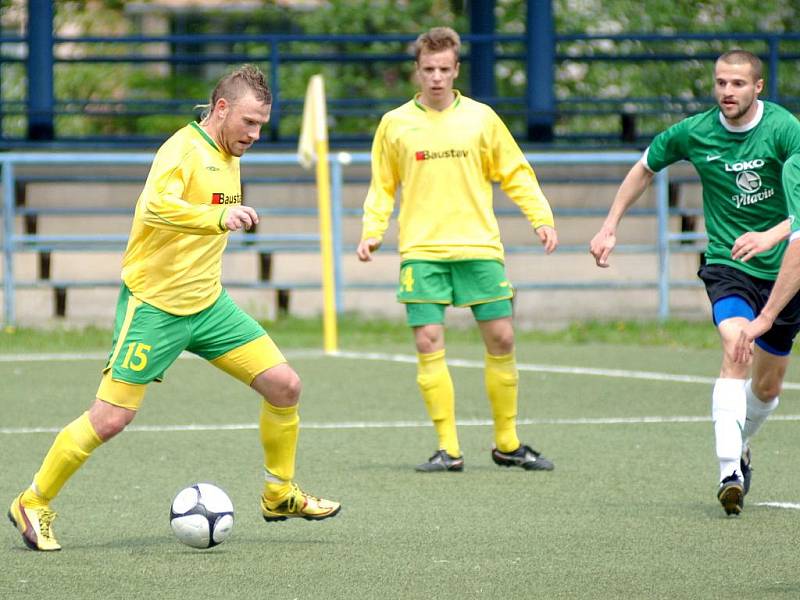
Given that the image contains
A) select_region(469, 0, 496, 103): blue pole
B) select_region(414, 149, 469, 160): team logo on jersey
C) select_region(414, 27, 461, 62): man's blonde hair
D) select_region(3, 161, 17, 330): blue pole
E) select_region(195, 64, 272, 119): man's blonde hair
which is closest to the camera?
select_region(195, 64, 272, 119): man's blonde hair

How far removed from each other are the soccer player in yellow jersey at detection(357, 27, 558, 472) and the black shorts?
130 centimetres

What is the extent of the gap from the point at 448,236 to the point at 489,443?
1447 millimetres

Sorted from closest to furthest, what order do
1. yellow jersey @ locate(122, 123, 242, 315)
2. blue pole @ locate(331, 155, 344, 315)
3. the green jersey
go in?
yellow jersey @ locate(122, 123, 242, 315) → the green jersey → blue pole @ locate(331, 155, 344, 315)

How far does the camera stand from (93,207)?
58.4 ft

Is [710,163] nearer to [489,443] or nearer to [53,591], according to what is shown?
[489,443]

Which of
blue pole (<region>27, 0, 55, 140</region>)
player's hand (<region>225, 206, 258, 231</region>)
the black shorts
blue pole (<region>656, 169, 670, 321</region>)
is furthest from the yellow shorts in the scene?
blue pole (<region>27, 0, 55, 140</region>)

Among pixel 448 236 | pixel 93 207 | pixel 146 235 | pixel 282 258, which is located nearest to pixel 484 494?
pixel 448 236

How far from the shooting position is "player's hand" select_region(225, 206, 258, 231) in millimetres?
6004

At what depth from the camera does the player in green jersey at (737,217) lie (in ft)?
22.8

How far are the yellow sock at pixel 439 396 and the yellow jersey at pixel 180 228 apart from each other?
204 cm

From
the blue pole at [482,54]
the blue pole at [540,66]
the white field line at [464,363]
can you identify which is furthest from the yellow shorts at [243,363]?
the blue pole at [482,54]

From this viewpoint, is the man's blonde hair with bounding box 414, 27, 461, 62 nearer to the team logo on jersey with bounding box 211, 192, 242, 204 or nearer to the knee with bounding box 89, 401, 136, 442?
the team logo on jersey with bounding box 211, 192, 242, 204

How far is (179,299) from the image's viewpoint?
6.53 metres

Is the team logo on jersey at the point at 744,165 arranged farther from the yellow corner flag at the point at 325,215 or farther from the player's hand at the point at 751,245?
the yellow corner flag at the point at 325,215
